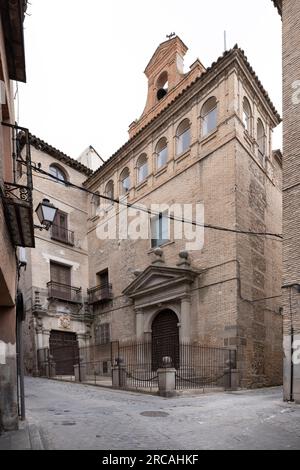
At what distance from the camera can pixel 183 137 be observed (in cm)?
1755

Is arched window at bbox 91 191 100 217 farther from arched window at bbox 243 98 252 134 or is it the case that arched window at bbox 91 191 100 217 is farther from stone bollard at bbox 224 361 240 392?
stone bollard at bbox 224 361 240 392

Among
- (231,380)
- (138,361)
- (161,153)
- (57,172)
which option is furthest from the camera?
(57,172)

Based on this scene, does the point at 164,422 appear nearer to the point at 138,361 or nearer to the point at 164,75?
the point at 138,361

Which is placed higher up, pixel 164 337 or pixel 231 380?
pixel 164 337

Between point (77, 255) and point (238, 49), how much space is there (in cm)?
1316

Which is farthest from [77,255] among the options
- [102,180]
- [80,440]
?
[80,440]

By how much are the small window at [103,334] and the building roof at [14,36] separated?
48.9 ft

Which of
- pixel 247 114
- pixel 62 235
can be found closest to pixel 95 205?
pixel 62 235

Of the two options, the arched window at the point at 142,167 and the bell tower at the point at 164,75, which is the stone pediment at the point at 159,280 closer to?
the arched window at the point at 142,167

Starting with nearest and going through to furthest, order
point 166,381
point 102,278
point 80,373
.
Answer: point 166,381 → point 80,373 → point 102,278

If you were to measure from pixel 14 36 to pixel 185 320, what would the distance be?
11400 mm

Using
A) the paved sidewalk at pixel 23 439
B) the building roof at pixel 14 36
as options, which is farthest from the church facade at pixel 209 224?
the paved sidewalk at pixel 23 439

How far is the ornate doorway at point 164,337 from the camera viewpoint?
51.5ft

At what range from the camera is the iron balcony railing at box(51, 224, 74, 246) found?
20906 mm
